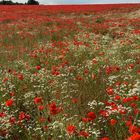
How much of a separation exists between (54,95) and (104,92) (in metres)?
0.88

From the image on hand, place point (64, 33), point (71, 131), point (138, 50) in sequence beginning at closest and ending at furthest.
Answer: point (71, 131)
point (138, 50)
point (64, 33)

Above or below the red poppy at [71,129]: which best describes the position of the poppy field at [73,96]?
below

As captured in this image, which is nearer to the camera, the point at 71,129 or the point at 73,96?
the point at 71,129

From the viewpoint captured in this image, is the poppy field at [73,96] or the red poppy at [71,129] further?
the poppy field at [73,96]

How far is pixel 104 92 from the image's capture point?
6703 mm

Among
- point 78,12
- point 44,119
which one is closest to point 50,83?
point 44,119

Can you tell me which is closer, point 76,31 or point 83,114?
point 83,114

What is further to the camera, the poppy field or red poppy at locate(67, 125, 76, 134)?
the poppy field

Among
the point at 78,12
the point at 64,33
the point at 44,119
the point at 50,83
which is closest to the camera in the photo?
the point at 44,119

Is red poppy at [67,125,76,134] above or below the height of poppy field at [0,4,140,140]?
above

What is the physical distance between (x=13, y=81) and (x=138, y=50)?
3.37 metres

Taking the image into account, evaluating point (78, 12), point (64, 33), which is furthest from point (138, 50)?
point (78, 12)

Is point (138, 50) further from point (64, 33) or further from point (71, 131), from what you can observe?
point (64, 33)

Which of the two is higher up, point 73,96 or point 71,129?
point 71,129
